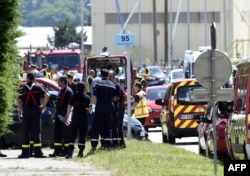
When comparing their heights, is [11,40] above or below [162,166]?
above

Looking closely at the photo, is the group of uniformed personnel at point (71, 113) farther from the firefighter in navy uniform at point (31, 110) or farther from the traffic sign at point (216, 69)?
the traffic sign at point (216, 69)

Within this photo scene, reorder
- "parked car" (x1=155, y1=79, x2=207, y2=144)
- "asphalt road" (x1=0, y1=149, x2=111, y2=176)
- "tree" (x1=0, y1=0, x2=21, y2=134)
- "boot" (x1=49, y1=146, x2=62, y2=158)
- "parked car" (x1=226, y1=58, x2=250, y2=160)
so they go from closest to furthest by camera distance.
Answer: "tree" (x1=0, y1=0, x2=21, y2=134)
"parked car" (x1=226, y1=58, x2=250, y2=160)
"asphalt road" (x1=0, y1=149, x2=111, y2=176)
"boot" (x1=49, y1=146, x2=62, y2=158)
"parked car" (x1=155, y1=79, x2=207, y2=144)

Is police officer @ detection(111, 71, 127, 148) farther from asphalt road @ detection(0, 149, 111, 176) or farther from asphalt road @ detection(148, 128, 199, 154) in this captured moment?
asphalt road @ detection(148, 128, 199, 154)

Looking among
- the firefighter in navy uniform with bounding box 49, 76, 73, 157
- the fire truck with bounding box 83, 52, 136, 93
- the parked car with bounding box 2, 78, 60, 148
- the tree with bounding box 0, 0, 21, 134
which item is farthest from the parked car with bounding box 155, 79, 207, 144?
the tree with bounding box 0, 0, 21, 134

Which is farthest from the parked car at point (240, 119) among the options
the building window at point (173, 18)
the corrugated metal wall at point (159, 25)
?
the building window at point (173, 18)

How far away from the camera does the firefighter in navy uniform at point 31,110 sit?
22734 mm

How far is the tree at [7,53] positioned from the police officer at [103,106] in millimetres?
6958

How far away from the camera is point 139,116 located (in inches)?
1288

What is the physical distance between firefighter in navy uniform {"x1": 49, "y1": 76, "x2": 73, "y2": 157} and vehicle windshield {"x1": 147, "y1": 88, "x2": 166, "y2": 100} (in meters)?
14.5

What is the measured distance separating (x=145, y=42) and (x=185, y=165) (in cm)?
7890

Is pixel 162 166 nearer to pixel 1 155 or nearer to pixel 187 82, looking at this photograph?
pixel 1 155

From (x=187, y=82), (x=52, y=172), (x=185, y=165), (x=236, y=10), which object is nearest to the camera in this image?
(x=52, y=172)

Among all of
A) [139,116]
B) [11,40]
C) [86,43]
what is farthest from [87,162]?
[86,43]

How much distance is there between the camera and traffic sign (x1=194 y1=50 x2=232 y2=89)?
58.2ft
